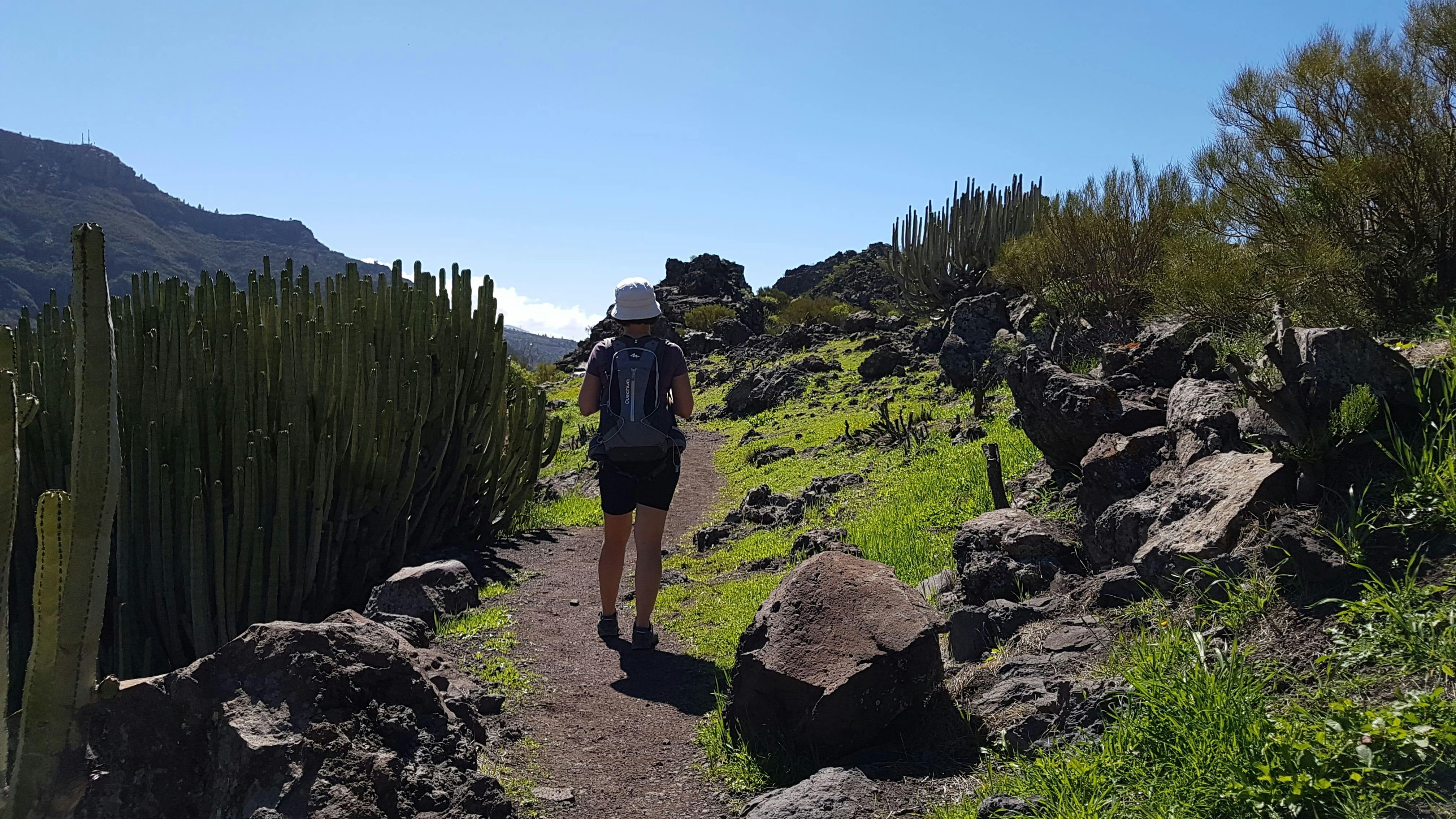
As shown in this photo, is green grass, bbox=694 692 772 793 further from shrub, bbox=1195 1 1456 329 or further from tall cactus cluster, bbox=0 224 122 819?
shrub, bbox=1195 1 1456 329

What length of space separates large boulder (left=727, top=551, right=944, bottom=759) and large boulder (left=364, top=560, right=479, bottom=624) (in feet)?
8.91

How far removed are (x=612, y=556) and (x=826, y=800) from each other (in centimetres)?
226

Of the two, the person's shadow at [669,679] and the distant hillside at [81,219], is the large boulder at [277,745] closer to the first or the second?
the person's shadow at [669,679]

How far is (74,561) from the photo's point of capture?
2.24 meters

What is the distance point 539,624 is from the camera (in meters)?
5.82

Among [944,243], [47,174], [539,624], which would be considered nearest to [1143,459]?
[539,624]

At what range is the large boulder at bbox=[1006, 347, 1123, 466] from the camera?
5.93m

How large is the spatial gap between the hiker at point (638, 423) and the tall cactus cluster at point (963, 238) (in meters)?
19.5

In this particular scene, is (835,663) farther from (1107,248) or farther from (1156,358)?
(1107,248)

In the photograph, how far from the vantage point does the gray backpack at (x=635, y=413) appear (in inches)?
187

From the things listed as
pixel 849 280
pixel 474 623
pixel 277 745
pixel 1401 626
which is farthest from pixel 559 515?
pixel 849 280

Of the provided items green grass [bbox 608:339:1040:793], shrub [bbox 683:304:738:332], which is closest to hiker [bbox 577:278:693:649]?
green grass [bbox 608:339:1040:793]

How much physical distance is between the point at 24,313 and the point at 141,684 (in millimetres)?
3809

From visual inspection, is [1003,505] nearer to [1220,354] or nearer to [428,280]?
[1220,354]
